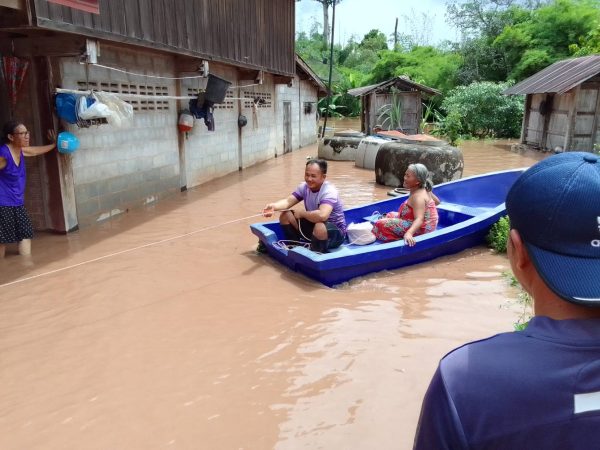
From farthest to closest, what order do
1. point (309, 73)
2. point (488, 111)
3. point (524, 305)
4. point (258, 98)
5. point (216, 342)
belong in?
point (488, 111), point (309, 73), point (258, 98), point (524, 305), point (216, 342)

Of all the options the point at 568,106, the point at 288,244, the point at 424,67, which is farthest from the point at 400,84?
the point at 288,244

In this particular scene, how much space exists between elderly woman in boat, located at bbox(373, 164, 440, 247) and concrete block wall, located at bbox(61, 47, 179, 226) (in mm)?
4384

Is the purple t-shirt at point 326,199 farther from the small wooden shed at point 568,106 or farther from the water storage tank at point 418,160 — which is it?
the small wooden shed at point 568,106

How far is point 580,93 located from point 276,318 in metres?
15.2

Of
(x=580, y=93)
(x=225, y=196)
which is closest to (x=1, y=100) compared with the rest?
(x=225, y=196)

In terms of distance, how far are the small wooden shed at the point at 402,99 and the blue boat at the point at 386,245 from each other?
14082 mm

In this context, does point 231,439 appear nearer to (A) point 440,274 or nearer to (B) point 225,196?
(A) point 440,274

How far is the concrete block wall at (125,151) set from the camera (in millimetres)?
7664

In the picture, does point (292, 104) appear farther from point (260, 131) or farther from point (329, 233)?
point (329, 233)

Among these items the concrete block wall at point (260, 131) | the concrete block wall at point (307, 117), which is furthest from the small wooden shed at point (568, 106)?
the concrete block wall at point (260, 131)

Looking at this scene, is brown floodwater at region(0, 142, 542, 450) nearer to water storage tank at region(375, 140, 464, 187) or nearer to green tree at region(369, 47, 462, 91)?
water storage tank at region(375, 140, 464, 187)

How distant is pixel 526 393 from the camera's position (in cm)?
97

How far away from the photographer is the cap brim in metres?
0.98

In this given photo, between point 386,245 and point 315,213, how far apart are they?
836mm
